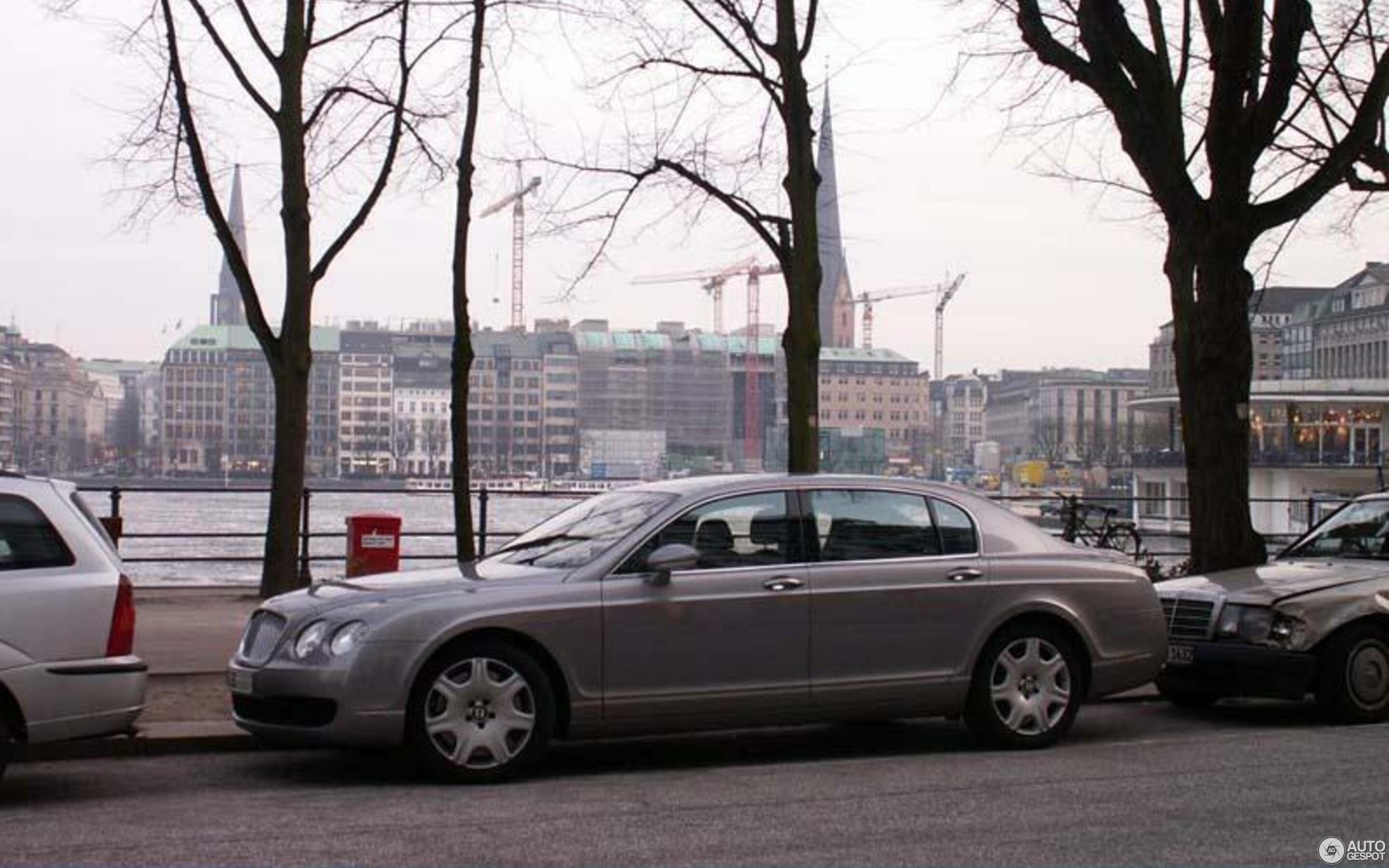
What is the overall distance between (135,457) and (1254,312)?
33134 mm

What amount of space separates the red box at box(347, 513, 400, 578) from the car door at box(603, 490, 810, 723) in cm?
785

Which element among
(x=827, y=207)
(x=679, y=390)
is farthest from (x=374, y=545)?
(x=679, y=390)

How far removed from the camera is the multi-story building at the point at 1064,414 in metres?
86.4

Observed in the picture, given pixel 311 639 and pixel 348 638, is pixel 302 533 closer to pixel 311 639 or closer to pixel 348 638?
pixel 311 639

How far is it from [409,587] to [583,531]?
1.12 m

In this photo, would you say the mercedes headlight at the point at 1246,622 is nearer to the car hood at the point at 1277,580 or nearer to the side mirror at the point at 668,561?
the car hood at the point at 1277,580

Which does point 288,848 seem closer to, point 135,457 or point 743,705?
point 743,705

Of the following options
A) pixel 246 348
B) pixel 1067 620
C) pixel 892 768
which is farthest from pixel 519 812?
pixel 246 348

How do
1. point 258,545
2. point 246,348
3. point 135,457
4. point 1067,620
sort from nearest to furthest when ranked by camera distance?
point 1067,620 → point 258,545 → point 135,457 → point 246,348

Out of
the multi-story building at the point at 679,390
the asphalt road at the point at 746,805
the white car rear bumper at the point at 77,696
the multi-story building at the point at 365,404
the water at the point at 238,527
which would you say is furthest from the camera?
the multi-story building at the point at 365,404

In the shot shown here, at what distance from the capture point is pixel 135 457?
144 ft

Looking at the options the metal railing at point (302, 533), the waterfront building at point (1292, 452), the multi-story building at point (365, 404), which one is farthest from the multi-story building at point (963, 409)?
the metal railing at point (302, 533)

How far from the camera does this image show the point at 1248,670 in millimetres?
10734

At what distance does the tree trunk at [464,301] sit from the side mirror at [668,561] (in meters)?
7.24
